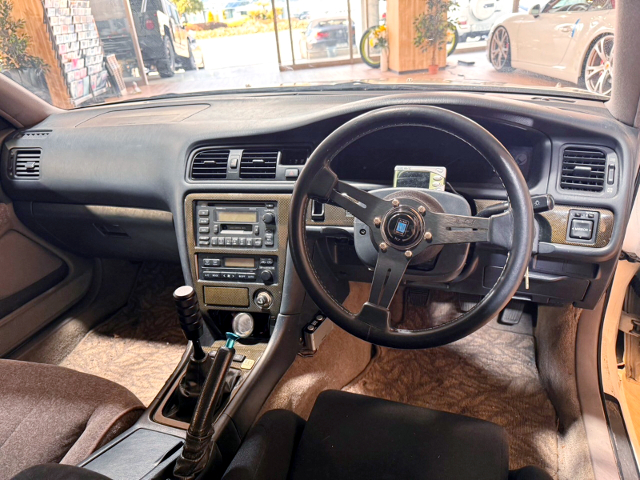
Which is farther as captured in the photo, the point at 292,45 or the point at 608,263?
the point at 292,45

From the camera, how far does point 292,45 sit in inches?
78.5

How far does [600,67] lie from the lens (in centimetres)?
146

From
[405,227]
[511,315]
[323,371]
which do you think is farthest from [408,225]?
[511,315]

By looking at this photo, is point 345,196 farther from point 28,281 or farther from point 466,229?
point 28,281

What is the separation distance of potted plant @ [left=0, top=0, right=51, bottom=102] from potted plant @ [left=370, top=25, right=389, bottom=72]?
51.8 inches

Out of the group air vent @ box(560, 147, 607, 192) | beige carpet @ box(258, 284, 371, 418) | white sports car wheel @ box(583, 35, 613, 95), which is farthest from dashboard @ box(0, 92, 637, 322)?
beige carpet @ box(258, 284, 371, 418)

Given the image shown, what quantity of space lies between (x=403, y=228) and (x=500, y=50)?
116 cm

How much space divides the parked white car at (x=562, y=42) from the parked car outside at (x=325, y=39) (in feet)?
1.86

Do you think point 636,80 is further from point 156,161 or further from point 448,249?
point 156,161

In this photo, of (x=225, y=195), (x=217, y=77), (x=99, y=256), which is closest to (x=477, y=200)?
(x=225, y=195)

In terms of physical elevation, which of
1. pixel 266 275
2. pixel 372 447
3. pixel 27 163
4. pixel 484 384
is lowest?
pixel 484 384

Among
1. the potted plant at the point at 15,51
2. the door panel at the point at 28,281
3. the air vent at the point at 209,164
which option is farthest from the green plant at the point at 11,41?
the air vent at the point at 209,164

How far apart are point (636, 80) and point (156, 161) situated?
137 centimetres

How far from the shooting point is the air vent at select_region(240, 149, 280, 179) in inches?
55.9
